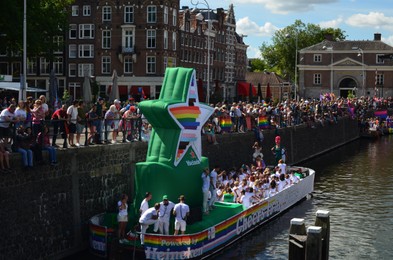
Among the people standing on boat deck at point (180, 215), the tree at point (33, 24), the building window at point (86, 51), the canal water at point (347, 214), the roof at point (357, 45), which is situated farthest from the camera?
the roof at point (357, 45)

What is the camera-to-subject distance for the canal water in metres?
24.6

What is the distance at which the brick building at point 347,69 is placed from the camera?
100 metres

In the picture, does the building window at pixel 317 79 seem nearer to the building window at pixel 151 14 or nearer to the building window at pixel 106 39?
the building window at pixel 151 14

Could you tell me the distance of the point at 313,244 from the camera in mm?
15562

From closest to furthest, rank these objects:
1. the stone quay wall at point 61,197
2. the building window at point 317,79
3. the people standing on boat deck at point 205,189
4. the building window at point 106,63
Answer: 1. the stone quay wall at point 61,197
2. the people standing on boat deck at point 205,189
3. the building window at point 106,63
4. the building window at point 317,79

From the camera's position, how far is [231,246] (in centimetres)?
2467

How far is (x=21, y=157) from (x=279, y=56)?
112163 millimetres

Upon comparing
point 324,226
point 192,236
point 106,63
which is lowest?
point 192,236

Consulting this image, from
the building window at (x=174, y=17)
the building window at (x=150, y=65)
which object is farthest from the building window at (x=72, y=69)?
the building window at (x=174, y=17)

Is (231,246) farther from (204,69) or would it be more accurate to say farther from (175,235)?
(204,69)

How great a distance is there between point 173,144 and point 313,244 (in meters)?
8.13

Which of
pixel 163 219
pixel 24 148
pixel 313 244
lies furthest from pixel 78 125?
pixel 313 244

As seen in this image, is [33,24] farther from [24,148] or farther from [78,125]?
[24,148]

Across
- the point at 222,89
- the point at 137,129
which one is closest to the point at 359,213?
the point at 137,129
